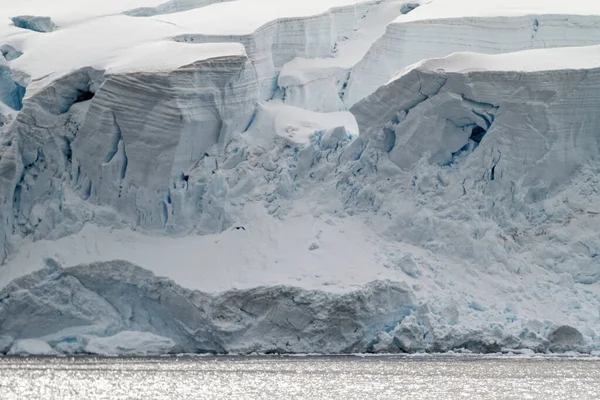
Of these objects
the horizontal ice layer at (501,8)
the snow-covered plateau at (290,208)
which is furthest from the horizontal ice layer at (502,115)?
the horizontal ice layer at (501,8)

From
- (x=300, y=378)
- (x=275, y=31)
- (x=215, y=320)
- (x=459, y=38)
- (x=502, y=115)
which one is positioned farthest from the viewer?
(x=275, y=31)

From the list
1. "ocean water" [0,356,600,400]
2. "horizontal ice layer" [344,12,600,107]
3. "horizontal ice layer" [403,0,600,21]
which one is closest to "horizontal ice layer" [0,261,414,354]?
"ocean water" [0,356,600,400]

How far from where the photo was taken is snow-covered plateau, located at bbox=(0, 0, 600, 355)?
55.8 feet

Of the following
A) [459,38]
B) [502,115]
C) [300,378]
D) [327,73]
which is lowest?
[300,378]

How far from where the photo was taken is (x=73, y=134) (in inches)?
717

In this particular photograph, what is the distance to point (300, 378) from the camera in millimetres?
15828

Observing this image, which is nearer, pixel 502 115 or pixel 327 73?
pixel 502 115

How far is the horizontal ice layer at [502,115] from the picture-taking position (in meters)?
17.9

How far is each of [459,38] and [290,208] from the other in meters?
3.51

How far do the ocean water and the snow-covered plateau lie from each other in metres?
0.32

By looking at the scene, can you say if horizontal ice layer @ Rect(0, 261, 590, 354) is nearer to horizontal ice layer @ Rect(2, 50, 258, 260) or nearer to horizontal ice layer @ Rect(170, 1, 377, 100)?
horizontal ice layer @ Rect(2, 50, 258, 260)

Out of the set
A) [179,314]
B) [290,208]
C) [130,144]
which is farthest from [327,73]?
[179,314]

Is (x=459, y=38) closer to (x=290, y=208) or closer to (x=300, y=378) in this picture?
(x=290, y=208)

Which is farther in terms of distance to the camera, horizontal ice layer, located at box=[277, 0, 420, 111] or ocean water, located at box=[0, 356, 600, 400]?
horizontal ice layer, located at box=[277, 0, 420, 111]
